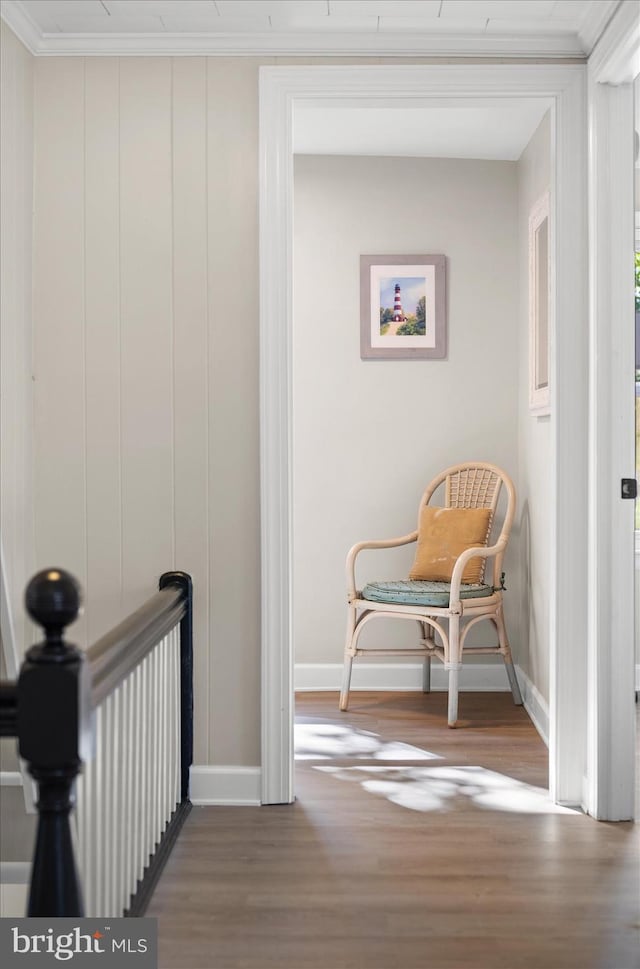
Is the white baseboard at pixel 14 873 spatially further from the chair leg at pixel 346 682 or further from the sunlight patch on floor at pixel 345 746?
the chair leg at pixel 346 682

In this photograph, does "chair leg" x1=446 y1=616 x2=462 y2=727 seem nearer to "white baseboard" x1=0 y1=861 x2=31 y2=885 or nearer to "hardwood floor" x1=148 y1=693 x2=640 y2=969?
"hardwood floor" x1=148 y1=693 x2=640 y2=969

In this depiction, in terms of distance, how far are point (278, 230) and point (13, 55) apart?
36.3 inches

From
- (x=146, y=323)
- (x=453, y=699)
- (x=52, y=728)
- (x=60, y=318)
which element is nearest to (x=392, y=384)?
(x=453, y=699)

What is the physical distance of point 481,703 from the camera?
441 centimetres

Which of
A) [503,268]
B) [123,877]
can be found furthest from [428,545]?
[123,877]

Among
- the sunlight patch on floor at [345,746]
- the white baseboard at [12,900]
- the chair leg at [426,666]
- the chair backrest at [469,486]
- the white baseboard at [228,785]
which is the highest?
the chair backrest at [469,486]

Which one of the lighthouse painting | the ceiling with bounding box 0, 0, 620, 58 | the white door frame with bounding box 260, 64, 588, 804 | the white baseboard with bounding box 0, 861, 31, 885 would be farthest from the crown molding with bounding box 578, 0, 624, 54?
the white baseboard with bounding box 0, 861, 31, 885

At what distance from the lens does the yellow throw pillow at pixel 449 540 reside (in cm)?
439

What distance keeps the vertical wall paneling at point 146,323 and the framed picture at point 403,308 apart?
5.44 feet

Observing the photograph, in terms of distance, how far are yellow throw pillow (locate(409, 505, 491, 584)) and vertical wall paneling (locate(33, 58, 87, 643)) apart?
1.80 meters

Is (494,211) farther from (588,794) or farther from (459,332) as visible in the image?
(588,794)

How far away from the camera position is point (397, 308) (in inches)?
182

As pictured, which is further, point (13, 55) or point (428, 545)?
point (428, 545)

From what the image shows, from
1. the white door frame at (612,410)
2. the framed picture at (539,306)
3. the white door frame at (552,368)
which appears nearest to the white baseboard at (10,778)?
the white door frame at (552,368)
